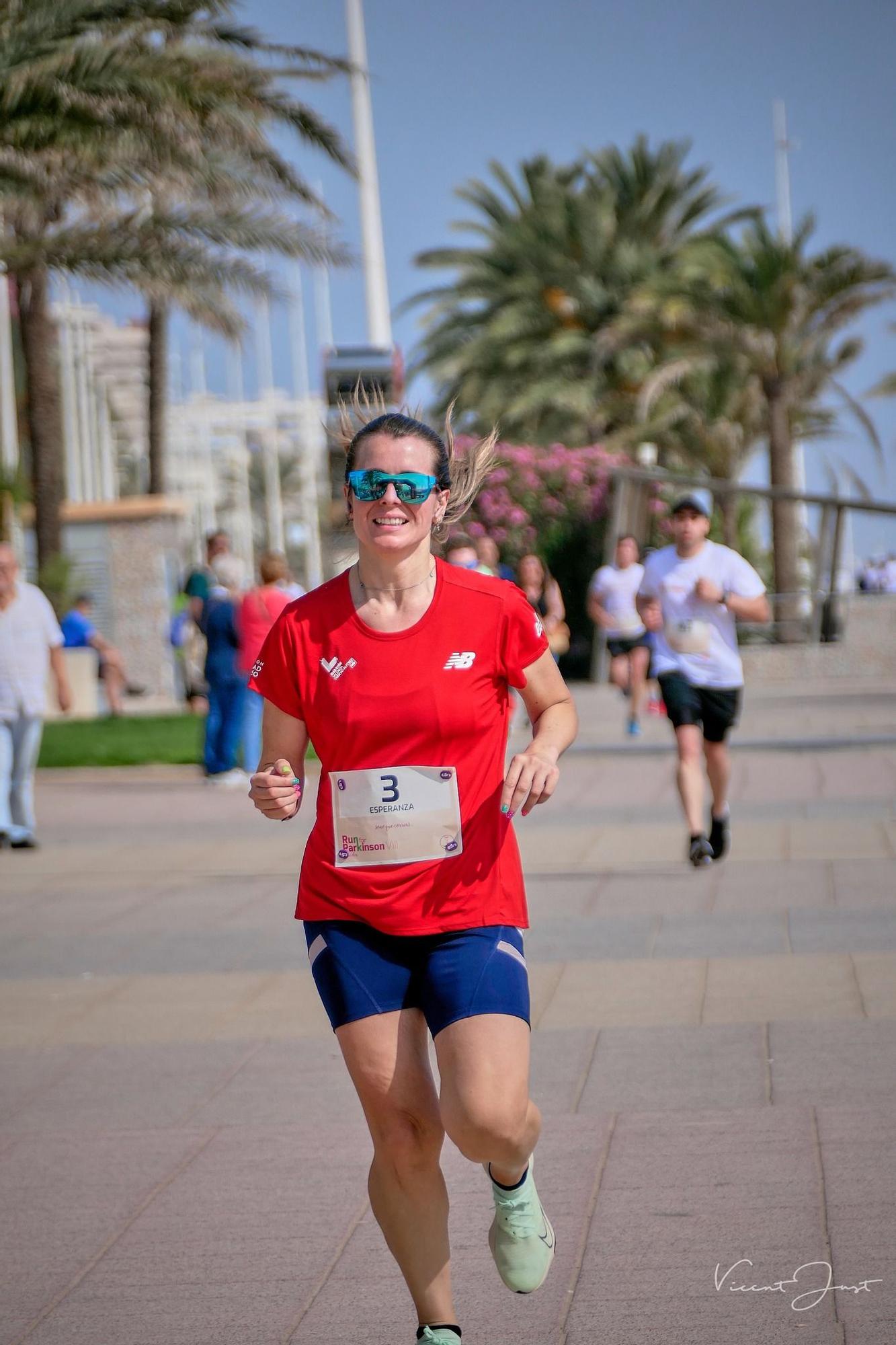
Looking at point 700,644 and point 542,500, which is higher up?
point 542,500

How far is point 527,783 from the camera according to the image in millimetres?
3252

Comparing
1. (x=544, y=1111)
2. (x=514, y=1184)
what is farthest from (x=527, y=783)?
(x=544, y=1111)

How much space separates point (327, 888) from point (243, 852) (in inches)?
291

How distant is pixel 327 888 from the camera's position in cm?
333

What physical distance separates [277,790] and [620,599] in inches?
583

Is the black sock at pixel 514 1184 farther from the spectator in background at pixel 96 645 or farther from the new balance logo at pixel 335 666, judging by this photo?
the spectator in background at pixel 96 645

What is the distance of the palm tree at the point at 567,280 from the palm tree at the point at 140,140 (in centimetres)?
1417

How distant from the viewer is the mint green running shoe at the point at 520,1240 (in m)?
3.28

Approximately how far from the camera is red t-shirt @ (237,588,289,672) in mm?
14078

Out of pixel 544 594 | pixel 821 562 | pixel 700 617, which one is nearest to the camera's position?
pixel 700 617

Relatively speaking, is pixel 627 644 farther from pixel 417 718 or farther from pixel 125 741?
pixel 417 718

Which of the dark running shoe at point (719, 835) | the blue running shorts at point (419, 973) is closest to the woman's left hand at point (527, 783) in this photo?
the blue running shorts at point (419, 973)

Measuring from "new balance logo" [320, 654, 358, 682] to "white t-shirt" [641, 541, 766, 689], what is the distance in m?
6.00

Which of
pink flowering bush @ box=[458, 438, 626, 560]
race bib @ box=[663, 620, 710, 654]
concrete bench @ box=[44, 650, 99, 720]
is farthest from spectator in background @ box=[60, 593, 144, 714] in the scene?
race bib @ box=[663, 620, 710, 654]
